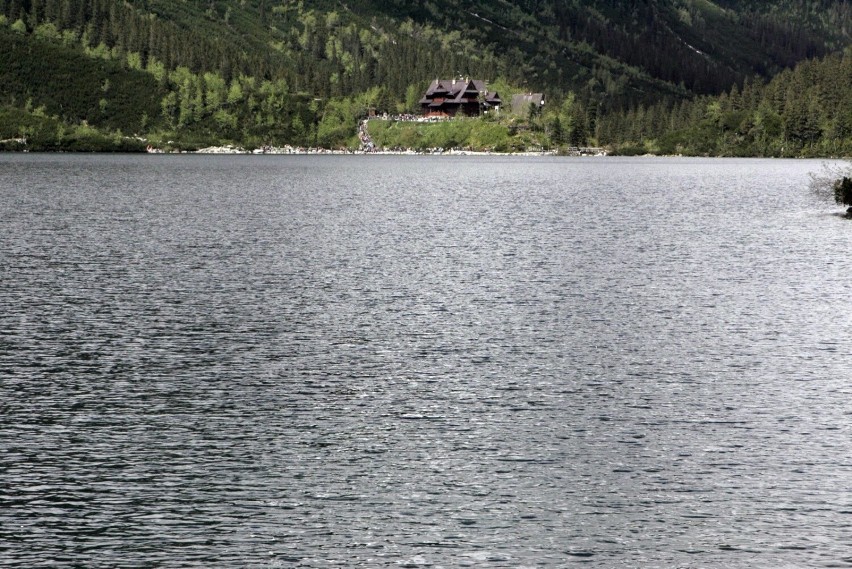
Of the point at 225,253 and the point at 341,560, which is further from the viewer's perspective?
the point at 225,253

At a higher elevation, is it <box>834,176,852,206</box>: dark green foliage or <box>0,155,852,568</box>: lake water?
<box>834,176,852,206</box>: dark green foliage

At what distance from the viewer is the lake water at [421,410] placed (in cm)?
2320

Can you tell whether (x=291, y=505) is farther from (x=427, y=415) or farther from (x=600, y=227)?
(x=600, y=227)

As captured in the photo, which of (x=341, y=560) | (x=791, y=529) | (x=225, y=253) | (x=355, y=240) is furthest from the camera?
(x=355, y=240)

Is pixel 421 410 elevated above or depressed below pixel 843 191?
below

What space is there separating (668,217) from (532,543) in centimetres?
10466

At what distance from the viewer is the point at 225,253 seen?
263 feet

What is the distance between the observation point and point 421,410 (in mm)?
34125

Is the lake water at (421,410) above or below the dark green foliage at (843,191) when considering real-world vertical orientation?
below

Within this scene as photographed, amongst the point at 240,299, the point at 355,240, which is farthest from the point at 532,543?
the point at 355,240

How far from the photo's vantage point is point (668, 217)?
123 m

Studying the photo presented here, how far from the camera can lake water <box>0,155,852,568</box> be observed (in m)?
23.2

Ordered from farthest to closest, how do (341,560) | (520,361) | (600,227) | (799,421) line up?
(600,227) < (520,361) < (799,421) < (341,560)

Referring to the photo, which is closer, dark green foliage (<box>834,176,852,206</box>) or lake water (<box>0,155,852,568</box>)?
lake water (<box>0,155,852,568</box>)
